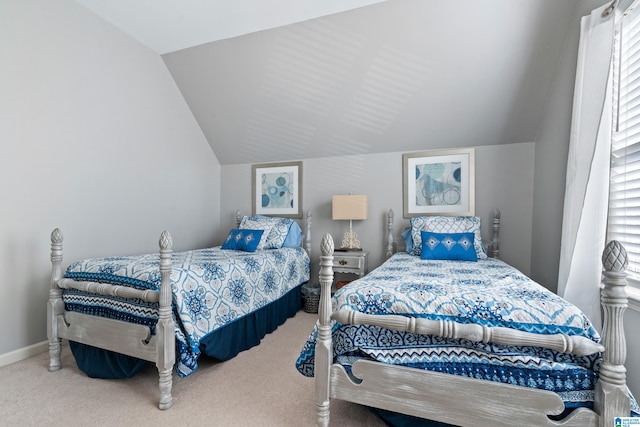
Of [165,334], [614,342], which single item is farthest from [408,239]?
[165,334]

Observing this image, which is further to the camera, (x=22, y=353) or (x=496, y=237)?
(x=496, y=237)

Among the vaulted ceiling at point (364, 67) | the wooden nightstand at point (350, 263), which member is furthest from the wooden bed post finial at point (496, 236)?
the wooden nightstand at point (350, 263)

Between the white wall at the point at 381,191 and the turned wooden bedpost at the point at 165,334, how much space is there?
7.53ft

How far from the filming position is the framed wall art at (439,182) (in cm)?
325

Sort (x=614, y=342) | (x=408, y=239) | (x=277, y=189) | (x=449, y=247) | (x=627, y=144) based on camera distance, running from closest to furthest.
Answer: (x=614, y=342) < (x=627, y=144) < (x=449, y=247) < (x=408, y=239) < (x=277, y=189)

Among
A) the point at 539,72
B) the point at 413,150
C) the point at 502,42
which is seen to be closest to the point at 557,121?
the point at 539,72

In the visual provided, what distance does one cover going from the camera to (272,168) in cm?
406

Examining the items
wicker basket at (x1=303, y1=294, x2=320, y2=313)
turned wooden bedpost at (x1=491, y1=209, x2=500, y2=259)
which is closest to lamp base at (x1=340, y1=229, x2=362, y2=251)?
wicker basket at (x1=303, y1=294, x2=320, y2=313)

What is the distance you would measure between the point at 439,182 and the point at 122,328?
3140mm

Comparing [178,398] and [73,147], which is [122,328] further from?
[73,147]

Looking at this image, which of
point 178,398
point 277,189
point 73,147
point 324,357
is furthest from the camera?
point 277,189

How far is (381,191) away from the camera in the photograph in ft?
11.8

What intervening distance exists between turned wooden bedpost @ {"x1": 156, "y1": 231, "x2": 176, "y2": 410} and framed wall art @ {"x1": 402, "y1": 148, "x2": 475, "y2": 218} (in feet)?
8.51

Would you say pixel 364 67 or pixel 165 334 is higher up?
pixel 364 67
